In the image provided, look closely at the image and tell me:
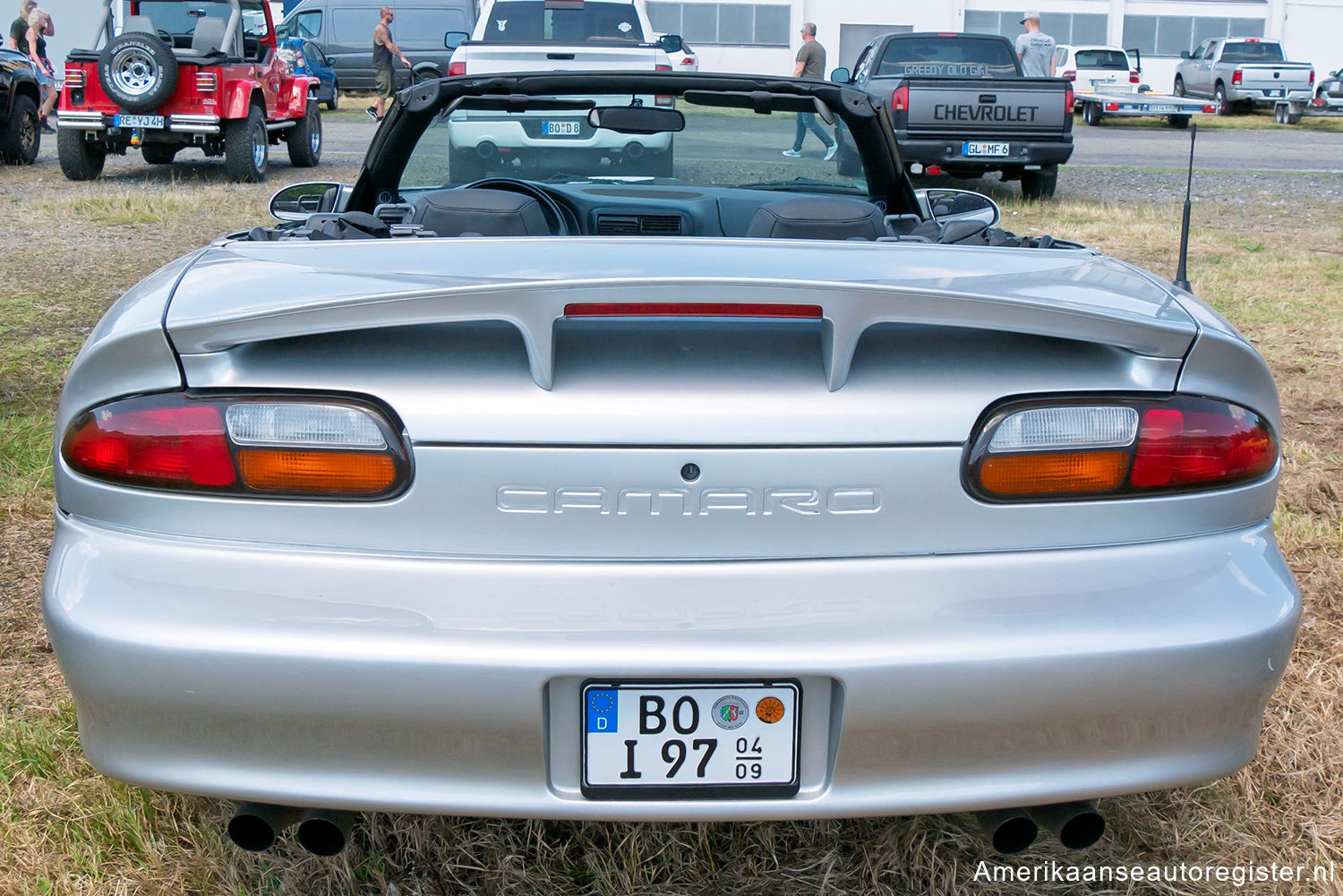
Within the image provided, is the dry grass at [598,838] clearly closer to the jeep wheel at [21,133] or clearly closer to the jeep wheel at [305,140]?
the jeep wheel at [305,140]

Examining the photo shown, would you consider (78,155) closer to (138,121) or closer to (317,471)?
(138,121)

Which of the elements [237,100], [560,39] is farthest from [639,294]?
[237,100]

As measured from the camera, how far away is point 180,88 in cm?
1115

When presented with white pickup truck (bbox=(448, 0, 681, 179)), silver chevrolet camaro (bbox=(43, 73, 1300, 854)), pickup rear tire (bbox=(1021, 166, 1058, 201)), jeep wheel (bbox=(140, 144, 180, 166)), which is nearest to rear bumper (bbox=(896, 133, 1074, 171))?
pickup rear tire (bbox=(1021, 166, 1058, 201))

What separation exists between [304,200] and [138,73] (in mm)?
8868

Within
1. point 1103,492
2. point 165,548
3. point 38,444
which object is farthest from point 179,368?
point 38,444

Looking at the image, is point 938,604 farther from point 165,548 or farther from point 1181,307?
point 165,548

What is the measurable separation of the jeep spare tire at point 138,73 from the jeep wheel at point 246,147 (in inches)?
26.8

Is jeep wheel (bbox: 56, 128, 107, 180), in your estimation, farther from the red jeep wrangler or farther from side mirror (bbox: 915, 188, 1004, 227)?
side mirror (bbox: 915, 188, 1004, 227)

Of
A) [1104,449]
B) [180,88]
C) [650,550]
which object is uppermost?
[180,88]

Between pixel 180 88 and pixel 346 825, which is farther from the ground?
pixel 180 88

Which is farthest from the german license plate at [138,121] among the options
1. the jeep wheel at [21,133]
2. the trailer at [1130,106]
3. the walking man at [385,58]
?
the trailer at [1130,106]

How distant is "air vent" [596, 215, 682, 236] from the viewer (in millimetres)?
3141

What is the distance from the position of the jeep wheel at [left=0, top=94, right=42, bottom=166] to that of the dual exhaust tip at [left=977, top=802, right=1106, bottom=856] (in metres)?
13.6
